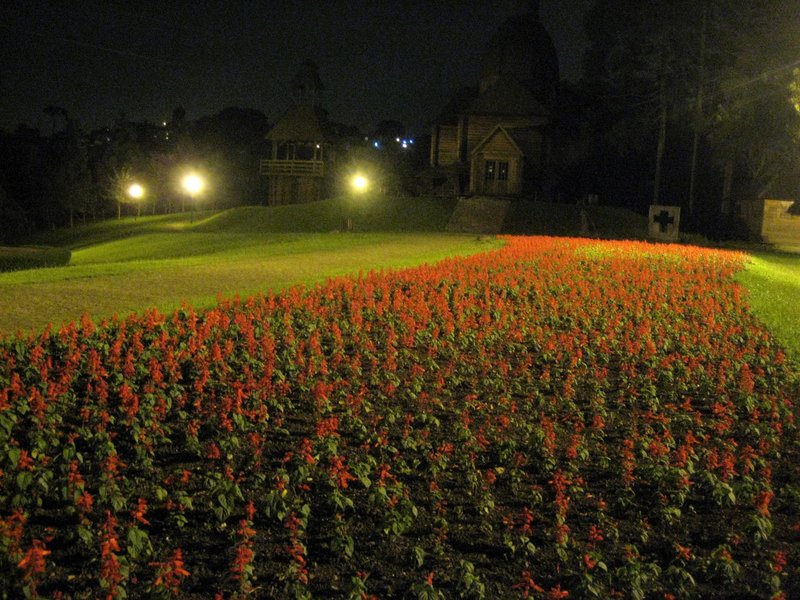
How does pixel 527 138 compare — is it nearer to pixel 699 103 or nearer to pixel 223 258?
pixel 699 103

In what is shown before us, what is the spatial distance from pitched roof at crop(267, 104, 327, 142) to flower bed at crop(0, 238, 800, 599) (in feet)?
199

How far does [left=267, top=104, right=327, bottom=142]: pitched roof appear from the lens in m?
72.0

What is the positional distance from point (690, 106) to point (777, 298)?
3291 centimetres

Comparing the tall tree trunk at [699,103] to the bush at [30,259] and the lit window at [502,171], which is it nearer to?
the lit window at [502,171]

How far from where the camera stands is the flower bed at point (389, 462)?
5.69 metres

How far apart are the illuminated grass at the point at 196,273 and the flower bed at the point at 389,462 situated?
217cm

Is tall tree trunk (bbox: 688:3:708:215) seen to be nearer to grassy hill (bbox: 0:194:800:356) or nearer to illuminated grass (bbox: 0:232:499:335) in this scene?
grassy hill (bbox: 0:194:800:356)

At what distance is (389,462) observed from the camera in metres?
7.62

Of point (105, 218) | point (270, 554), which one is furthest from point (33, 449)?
point (105, 218)

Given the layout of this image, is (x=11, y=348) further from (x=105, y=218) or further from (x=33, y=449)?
(x=105, y=218)

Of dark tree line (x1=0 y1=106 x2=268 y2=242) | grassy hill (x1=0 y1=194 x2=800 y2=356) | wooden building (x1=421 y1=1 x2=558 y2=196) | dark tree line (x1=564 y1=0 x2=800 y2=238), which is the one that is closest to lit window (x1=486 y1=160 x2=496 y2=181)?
wooden building (x1=421 y1=1 x2=558 y2=196)

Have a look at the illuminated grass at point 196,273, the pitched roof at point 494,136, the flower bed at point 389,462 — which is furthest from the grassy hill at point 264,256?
the pitched roof at point 494,136

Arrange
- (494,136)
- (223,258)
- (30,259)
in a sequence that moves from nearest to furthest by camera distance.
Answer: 1. (30,259)
2. (223,258)
3. (494,136)

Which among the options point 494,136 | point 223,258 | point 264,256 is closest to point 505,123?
point 494,136
